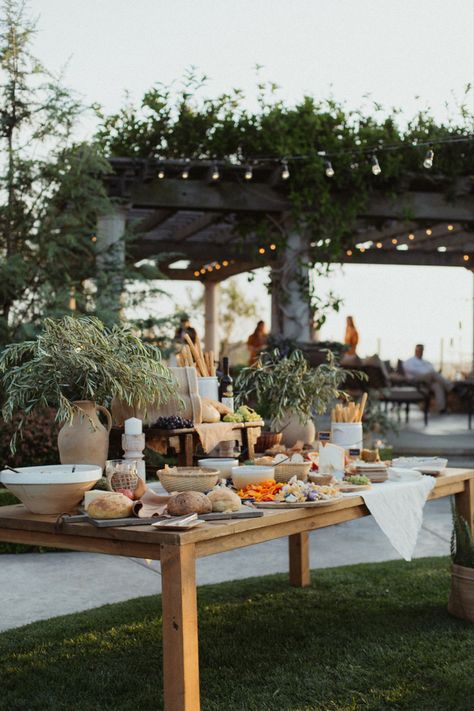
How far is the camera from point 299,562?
4430 mm

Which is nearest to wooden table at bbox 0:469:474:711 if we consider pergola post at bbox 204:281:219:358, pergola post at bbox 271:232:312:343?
pergola post at bbox 271:232:312:343

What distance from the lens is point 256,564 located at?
5.10 metres

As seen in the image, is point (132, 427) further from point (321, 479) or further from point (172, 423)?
point (321, 479)

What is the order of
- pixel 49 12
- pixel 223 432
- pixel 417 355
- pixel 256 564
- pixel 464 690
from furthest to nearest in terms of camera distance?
pixel 417 355
pixel 49 12
pixel 256 564
pixel 223 432
pixel 464 690

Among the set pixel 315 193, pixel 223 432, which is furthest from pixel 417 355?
pixel 223 432

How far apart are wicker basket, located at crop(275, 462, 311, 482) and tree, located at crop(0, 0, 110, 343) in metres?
4.28

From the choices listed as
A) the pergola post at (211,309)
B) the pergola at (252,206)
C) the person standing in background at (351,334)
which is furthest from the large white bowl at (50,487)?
the pergola post at (211,309)

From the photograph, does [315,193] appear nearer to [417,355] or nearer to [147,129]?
[147,129]

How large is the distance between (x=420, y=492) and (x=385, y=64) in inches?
270

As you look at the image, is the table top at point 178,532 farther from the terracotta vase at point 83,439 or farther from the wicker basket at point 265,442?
the wicker basket at point 265,442

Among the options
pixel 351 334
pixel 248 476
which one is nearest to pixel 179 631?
pixel 248 476

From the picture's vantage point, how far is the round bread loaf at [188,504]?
261cm

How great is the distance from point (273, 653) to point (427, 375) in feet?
34.3

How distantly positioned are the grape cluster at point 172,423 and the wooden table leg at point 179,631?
1.31 m
